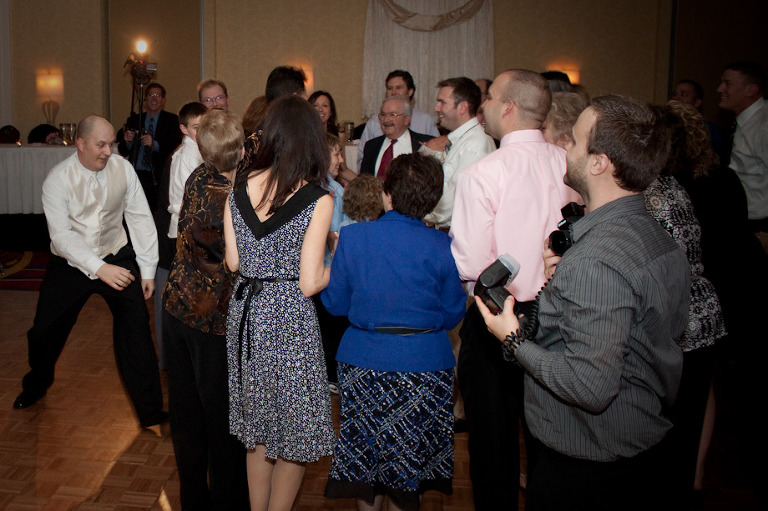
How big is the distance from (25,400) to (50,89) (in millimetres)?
7351

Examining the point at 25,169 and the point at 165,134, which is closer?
the point at 165,134

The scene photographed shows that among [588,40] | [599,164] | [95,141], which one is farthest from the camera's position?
[588,40]

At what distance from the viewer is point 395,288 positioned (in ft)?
7.12

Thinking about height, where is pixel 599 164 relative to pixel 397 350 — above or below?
above

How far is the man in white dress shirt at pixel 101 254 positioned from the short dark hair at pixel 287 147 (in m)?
1.34

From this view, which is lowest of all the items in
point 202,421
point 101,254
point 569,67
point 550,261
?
point 202,421

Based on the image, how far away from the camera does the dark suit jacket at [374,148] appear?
14.6ft

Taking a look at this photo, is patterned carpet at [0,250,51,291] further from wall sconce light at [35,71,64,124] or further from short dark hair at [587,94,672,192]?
short dark hair at [587,94,672,192]

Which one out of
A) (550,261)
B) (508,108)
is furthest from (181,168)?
(550,261)

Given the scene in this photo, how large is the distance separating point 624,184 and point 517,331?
390mm

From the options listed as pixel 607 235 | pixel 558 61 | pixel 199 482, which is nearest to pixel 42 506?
pixel 199 482

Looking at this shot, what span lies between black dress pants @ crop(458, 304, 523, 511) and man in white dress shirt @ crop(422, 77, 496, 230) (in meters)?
1.04

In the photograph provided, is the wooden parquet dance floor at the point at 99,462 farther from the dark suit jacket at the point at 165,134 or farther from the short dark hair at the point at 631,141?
the dark suit jacket at the point at 165,134

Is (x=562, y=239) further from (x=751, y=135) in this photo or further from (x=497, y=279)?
(x=751, y=135)
